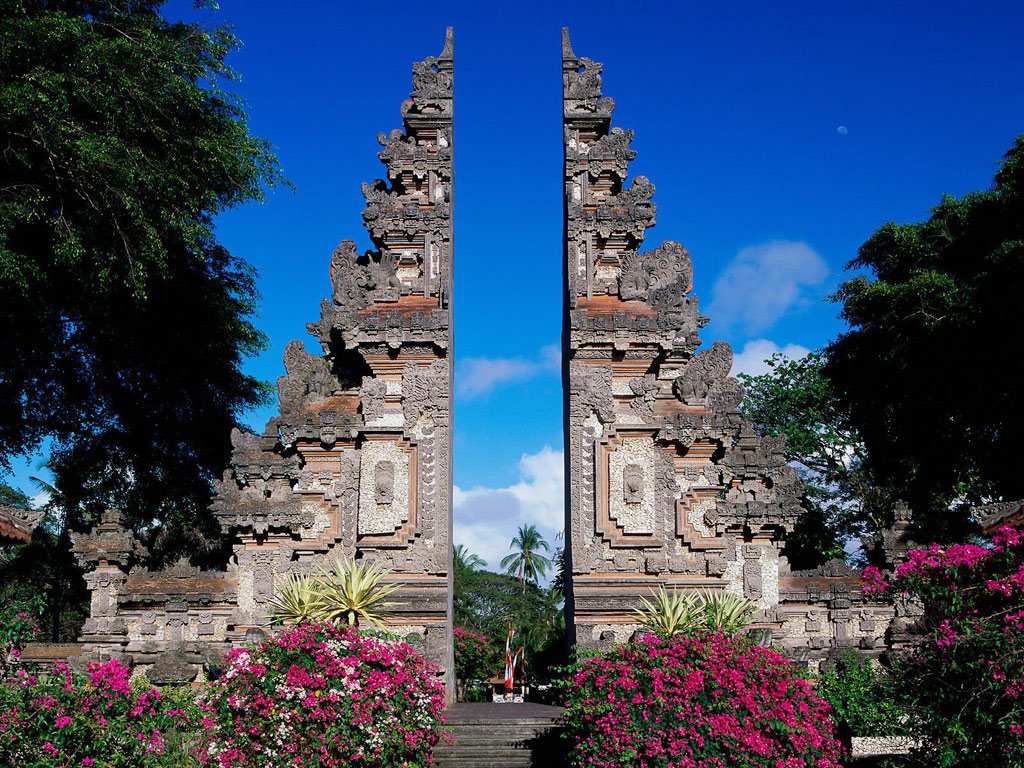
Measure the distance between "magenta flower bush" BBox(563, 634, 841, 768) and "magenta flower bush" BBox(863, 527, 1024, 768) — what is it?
1024 millimetres

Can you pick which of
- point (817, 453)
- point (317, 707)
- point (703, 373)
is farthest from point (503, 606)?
point (317, 707)

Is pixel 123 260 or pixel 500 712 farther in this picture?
pixel 123 260

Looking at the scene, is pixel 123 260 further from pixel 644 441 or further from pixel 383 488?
pixel 644 441

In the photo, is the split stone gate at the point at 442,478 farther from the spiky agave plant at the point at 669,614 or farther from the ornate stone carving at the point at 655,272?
the spiky agave plant at the point at 669,614

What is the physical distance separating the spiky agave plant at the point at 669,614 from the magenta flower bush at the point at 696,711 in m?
1.93

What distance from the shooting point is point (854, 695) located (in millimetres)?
10297

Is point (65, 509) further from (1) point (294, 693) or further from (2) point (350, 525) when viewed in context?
(1) point (294, 693)

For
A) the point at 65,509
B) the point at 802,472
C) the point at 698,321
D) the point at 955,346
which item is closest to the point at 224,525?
the point at 698,321

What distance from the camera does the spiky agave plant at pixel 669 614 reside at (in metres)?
11.7

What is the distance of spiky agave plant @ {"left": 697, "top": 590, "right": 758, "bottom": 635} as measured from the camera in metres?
11.8

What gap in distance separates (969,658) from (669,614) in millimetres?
3947

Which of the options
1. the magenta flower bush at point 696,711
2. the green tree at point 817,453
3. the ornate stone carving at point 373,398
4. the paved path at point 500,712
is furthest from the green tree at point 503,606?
the magenta flower bush at point 696,711

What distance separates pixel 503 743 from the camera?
11203 millimetres

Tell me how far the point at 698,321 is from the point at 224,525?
8488mm
